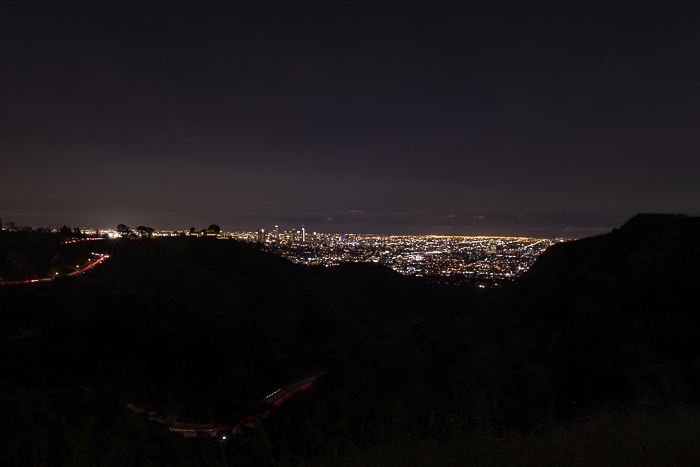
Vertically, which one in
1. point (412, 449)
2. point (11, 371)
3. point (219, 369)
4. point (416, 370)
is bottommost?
point (219, 369)

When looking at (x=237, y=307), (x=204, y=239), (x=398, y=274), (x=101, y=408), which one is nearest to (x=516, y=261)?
(x=398, y=274)

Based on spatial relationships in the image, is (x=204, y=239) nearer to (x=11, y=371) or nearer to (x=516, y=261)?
(x=516, y=261)

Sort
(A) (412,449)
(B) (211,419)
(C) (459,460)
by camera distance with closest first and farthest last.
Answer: (C) (459,460) → (A) (412,449) → (B) (211,419)

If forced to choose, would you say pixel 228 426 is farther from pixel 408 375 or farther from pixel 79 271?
pixel 79 271

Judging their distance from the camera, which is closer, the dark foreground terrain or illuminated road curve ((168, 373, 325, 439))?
the dark foreground terrain

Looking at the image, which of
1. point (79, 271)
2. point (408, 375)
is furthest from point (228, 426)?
point (79, 271)

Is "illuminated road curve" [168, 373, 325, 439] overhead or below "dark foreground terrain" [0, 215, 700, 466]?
below

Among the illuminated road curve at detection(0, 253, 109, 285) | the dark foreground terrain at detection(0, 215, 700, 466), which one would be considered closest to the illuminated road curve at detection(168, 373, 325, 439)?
the dark foreground terrain at detection(0, 215, 700, 466)

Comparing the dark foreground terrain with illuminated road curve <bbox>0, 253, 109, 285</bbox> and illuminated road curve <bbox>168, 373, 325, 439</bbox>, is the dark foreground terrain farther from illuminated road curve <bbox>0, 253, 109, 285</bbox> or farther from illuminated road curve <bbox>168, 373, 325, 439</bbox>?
illuminated road curve <bbox>0, 253, 109, 285</bbox>

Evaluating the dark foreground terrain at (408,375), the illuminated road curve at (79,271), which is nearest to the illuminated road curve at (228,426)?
the dark foreground terrain at (408,375)
